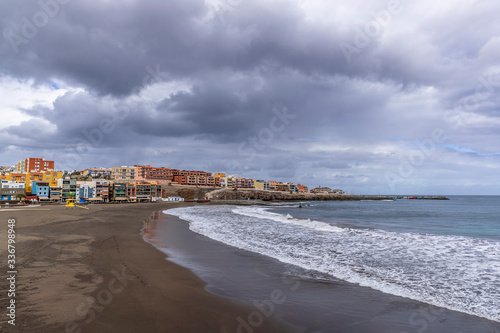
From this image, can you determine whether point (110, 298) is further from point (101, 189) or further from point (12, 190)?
point (12, 190)

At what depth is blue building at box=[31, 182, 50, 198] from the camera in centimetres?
8462

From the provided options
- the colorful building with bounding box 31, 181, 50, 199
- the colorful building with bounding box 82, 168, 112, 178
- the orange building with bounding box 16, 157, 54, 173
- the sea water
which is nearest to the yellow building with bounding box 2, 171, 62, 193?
the colorful building with bounding box 31, 181, 50, 199

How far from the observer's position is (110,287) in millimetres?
7102

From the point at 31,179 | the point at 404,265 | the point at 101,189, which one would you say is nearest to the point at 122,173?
the point at 101,189

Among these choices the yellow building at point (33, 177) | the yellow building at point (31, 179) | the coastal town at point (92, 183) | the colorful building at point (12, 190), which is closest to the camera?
the colorful building at point (12, 190)

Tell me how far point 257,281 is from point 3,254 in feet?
29.5

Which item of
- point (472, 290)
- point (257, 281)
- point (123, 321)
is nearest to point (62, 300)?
point (123, 321)

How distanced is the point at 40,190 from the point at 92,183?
13.8 metres

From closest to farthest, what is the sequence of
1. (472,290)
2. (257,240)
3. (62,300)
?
(62,300) → (472,290) → (257,240)

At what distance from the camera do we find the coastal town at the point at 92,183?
8412cm

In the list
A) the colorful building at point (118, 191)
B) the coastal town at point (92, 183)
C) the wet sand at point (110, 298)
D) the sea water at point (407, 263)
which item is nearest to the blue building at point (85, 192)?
the coastal town at point (92, 183)

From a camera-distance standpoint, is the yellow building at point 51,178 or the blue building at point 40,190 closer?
the blue building at point 40,190

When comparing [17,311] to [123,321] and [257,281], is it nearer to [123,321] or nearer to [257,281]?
[123,321]
